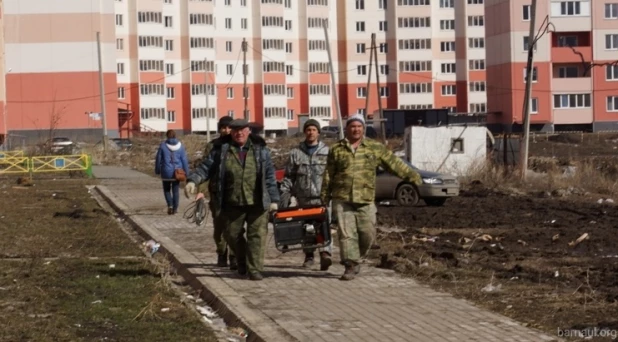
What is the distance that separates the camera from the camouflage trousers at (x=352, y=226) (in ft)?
42.1

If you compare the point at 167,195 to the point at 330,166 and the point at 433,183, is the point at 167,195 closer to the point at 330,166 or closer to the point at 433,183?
the point at 433,183

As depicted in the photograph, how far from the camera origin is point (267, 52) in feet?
366

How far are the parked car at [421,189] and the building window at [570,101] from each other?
6445 centimetres

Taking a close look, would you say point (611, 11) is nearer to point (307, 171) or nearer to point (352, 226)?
point (307, 171)

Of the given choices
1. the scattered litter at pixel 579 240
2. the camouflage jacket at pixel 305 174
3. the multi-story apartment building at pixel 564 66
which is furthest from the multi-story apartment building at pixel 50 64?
the camouflage jacket at pixel 305 174

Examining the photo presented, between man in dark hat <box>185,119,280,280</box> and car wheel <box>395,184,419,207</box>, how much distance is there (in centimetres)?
1553

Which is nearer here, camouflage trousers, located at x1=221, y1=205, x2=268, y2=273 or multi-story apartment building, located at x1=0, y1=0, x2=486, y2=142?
camouflage trousers, located at x1=221, y1=205, x2=268, y2=273

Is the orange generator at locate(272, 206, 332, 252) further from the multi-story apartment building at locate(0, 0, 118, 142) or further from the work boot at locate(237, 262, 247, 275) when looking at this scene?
the multi-story apartment building at locate(0, 0, 118, 142)

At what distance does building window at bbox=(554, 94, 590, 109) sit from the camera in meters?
91.2

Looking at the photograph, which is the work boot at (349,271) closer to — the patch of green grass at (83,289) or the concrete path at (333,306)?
the concrete path at (333,306)

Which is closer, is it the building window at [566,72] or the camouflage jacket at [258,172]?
the camouflage jacket at [258,172]

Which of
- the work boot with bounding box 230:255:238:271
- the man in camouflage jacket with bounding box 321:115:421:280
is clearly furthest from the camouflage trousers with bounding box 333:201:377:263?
the work boot with bounding box 230:255:238:271

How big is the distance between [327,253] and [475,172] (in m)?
23.1

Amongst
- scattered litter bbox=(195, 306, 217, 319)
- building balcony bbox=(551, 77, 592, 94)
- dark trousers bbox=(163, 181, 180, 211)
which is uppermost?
building balcony bbox=(551, 77, 592, 94)
